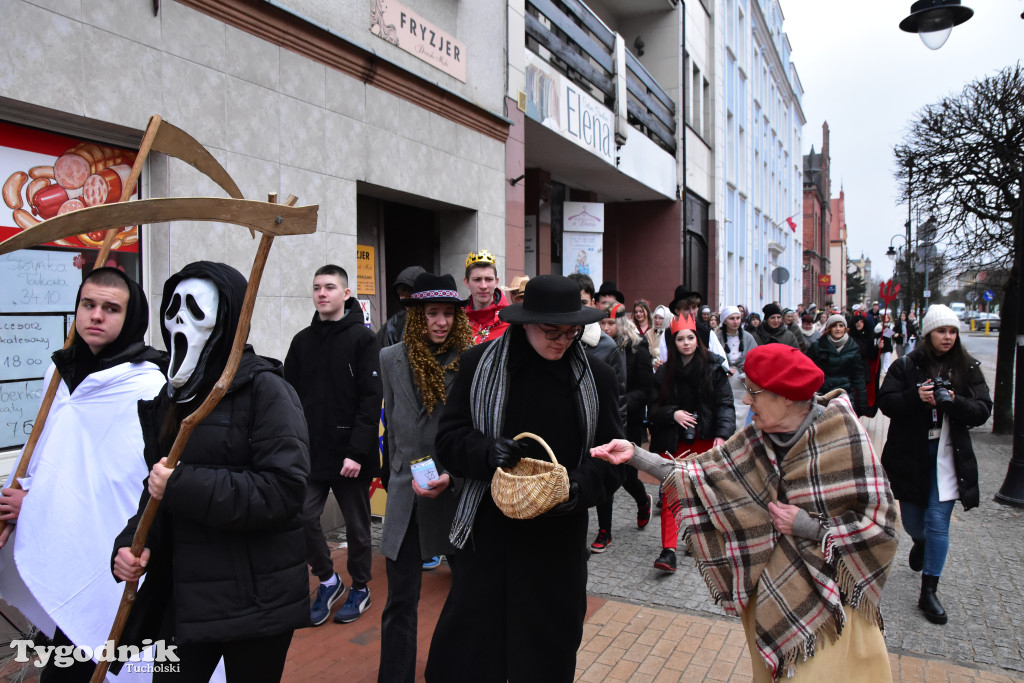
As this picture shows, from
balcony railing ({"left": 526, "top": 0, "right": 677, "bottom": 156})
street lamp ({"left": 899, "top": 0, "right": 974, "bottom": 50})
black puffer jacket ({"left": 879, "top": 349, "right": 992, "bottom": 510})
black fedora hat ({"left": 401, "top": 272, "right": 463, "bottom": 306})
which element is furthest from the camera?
balcony railing ({"left": 526, "top": 0, "right": 677, "bottom": 156})

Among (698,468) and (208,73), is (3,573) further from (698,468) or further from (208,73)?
(208,73)

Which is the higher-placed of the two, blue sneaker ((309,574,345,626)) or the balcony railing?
the balcony railing

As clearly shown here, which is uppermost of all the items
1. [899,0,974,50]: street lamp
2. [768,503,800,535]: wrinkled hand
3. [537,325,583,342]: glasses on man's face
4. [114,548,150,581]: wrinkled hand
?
[899,0,974,50]: street lamp

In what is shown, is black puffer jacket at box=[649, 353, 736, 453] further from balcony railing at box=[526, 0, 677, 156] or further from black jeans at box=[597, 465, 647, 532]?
balcony railing at box=[526, 0, 677, 156]

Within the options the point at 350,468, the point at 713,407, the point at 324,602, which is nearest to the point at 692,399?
the point at 713,407

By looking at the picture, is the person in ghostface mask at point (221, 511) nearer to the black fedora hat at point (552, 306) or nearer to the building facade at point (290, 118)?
the black fedora hat at point (552, 306)

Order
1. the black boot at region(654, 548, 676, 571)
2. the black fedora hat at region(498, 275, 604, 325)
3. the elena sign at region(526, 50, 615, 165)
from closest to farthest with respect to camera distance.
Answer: the black fedora hat at region(498, 275, 604, 325)
the black boot at region(654, 548, 676, 571)
the elena sign at region(526, 50, 615, 165)

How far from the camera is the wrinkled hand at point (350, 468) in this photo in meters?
4.36

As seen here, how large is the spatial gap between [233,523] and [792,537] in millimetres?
1861

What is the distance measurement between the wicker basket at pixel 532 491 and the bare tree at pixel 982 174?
10190 millimetres

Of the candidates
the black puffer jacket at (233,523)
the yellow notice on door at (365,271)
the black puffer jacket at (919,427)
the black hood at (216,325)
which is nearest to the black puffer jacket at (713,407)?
the black puffer jacket at (919,427)

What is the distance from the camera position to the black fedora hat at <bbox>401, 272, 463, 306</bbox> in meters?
3.59

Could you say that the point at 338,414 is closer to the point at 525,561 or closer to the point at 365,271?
the point at 525,561

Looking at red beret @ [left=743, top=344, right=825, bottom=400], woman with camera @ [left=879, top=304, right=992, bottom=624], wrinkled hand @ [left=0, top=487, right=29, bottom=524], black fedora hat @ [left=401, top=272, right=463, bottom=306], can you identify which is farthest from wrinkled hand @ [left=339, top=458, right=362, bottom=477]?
woman with camera @ [left=879, top=304, right=992, bottom=624]
